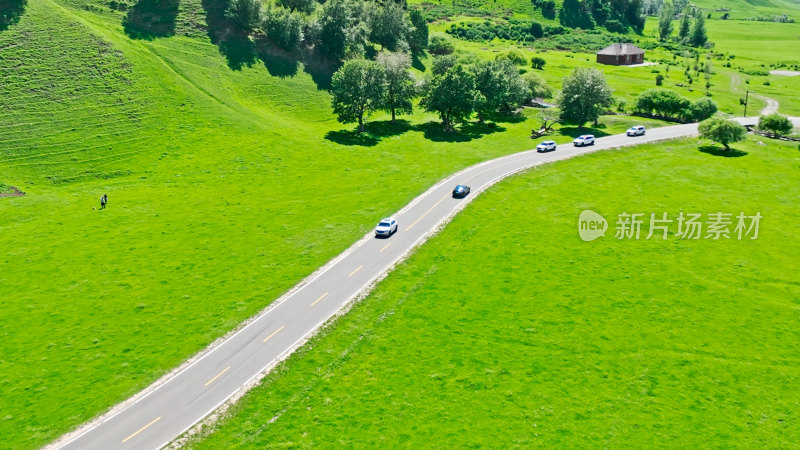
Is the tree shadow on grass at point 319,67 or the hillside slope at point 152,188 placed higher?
the tree shadow on grass at point 319,67

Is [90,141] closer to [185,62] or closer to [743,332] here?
[185,62]

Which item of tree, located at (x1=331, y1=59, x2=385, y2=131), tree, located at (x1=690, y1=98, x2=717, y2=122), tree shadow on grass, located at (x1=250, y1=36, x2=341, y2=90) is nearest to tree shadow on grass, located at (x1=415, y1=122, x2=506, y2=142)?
tree, located at (x1=331, y1=59, x2=385, y2=131)

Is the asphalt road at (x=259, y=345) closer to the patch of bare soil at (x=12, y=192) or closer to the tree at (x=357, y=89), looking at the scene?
the tree at (x=357, y=89)

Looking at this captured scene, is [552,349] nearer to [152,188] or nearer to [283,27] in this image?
[152,188]

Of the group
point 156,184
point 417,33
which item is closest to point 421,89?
point 417,33

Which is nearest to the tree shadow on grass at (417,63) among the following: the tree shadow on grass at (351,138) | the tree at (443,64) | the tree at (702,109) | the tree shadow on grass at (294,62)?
the tree at (443,64)

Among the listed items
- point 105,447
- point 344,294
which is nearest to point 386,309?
point 344,294
